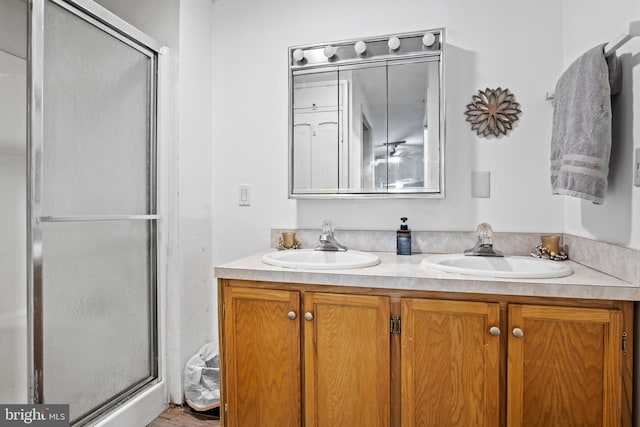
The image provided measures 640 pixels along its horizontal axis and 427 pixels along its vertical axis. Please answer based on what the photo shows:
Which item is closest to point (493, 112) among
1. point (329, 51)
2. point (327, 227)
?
point (329, 51)

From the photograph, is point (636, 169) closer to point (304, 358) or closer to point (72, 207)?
point (304, 358)

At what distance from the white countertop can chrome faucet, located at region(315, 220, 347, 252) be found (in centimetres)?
30

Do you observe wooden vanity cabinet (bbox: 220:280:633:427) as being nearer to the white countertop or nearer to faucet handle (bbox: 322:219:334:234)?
the white countertop

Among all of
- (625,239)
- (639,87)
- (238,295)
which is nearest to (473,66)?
(639,87)

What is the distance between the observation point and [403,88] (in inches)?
70.0

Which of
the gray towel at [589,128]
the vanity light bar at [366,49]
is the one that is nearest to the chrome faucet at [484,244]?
the gray towel at [589,128]

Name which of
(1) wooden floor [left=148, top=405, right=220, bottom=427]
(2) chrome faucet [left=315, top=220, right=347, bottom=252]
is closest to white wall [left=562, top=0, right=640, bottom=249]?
(2) chrome faucet [left=315, top=220, right=347, bottom=252]

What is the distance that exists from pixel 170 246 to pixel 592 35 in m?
2.08

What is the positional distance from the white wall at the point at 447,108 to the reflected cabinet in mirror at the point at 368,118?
0.30ft

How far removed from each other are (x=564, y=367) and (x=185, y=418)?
5.40 ft

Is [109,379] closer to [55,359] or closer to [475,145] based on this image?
[55,359]

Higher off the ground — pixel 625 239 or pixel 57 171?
pixel 57 171

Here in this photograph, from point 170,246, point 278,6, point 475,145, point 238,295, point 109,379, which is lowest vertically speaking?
point 109,379

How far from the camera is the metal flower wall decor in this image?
169cm
